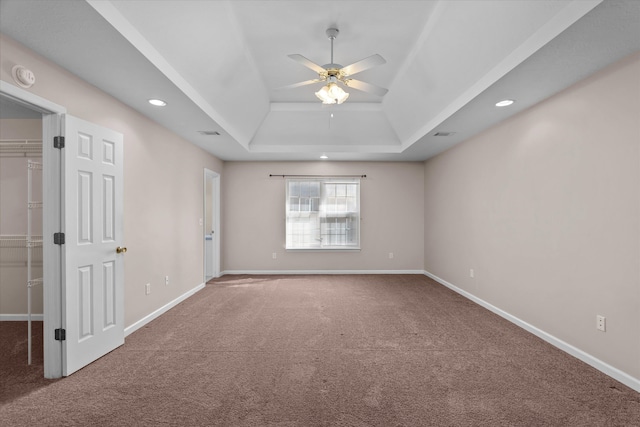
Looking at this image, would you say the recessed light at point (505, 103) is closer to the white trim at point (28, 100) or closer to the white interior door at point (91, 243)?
the white interior door at point (91, 243)

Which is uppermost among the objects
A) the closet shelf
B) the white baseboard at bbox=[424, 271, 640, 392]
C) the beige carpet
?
the closet shelf

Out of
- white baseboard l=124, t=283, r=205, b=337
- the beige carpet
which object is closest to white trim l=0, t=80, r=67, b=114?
the beige carpet

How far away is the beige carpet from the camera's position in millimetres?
1857

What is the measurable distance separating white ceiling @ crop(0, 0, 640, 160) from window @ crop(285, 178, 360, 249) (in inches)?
80.3

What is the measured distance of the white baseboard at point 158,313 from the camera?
10.4ft

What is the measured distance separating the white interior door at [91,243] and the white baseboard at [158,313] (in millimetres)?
331

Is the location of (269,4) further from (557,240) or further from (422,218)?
(422,218)

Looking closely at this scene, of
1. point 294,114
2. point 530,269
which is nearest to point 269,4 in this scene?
point 294,114

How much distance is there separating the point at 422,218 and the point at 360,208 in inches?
54.7

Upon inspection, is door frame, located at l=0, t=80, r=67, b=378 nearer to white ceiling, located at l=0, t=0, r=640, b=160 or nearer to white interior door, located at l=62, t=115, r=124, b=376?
white interior door, located at l=62, t=115, r=124, b=376

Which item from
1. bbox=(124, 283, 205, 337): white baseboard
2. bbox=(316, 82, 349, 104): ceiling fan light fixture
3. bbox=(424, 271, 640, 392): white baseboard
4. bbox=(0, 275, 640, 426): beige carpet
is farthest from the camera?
bbox=(124, 283, 205, 337): white baseboard

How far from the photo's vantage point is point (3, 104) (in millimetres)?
3082

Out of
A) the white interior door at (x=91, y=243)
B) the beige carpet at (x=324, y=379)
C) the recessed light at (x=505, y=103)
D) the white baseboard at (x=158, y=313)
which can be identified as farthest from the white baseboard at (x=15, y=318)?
the recessed light at (x=505, y=103)

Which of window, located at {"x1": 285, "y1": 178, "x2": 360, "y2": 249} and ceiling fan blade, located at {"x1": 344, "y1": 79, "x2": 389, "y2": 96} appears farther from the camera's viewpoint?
window, located at {"x1": 285, "y1": 178, "x2": 360, "y2": 249}
